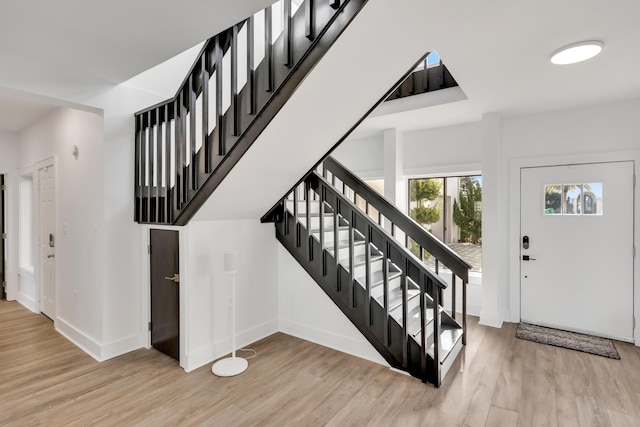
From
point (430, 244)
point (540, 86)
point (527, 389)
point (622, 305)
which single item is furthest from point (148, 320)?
point (622, 305)

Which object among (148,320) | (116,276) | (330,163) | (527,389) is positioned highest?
(330,163)

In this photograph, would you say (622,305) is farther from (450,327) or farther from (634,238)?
(450,327)

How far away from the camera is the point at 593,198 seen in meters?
3.67

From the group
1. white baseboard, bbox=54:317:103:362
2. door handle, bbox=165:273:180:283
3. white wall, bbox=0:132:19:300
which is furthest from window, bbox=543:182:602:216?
white wall, bbox=0:132:19:300

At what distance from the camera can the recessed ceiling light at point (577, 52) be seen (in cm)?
237

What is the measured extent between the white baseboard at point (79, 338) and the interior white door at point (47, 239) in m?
0.50

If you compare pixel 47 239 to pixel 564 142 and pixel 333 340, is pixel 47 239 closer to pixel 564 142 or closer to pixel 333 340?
pixel 333 340

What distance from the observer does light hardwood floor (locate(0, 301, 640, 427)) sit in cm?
221

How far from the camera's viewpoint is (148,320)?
3.36 meters

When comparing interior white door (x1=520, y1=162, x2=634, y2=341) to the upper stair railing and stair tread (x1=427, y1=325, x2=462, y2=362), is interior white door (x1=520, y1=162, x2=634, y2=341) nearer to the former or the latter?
stair tread (x1=427, y1=325, x2=462, y2=362)

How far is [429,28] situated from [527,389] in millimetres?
2797

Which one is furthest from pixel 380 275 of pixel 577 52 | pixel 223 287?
pixel 577 52

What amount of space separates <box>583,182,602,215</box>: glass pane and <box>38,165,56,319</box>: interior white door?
6.34 m

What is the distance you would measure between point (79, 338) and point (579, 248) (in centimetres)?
561
